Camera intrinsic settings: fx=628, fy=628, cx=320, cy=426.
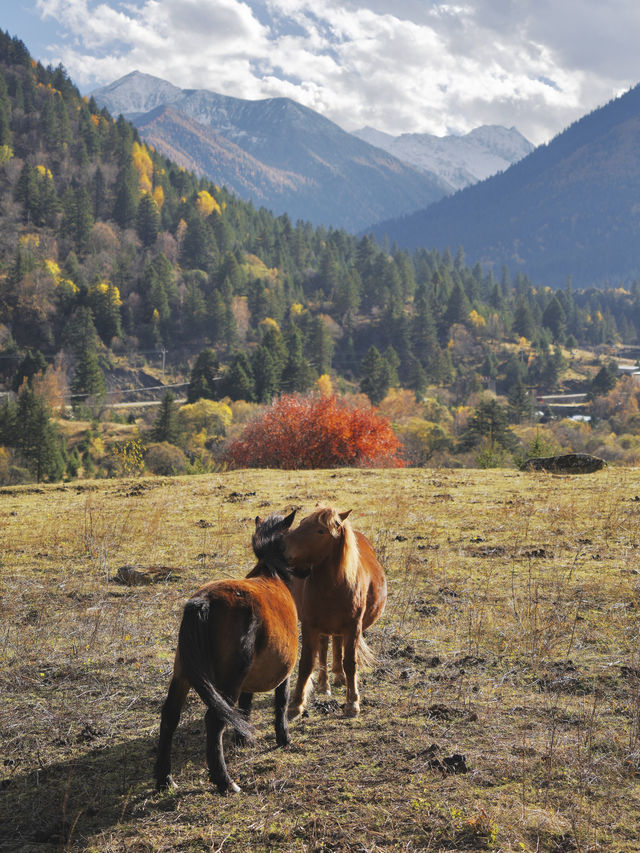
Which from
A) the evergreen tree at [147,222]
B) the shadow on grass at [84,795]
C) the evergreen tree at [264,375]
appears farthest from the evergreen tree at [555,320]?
the shadow on grass at [84,795]

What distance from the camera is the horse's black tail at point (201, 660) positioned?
451cm

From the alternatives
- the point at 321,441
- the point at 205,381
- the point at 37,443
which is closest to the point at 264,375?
the point at 205,381

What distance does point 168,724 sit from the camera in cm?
475

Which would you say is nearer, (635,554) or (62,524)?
(635,554)

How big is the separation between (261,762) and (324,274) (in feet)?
561

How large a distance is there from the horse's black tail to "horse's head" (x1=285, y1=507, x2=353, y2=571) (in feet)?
4.16

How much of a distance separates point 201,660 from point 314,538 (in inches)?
66.3

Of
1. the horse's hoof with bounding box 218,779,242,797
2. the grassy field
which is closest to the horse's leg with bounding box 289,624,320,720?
the grassy field

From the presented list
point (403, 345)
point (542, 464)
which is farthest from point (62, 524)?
point (403, 345)

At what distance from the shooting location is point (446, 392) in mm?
128000

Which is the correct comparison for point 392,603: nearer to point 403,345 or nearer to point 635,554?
point 635,554

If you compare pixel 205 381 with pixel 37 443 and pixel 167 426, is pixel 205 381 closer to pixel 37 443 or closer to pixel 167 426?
pixel 167 426

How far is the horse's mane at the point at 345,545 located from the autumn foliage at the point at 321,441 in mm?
26667

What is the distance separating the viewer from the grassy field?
439 centimetres
